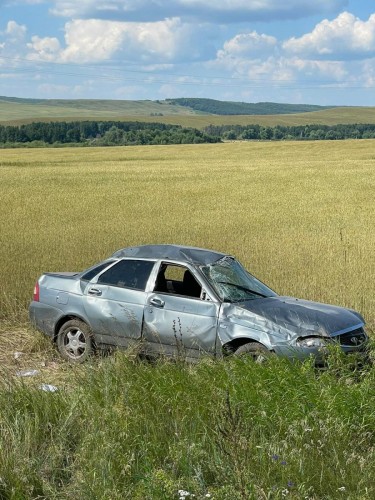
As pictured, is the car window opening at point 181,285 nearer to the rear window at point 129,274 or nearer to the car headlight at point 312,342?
the rear window at point 129,274

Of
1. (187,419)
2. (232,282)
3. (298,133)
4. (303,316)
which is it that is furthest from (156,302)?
(298,133)

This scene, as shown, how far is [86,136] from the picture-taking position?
412 feet

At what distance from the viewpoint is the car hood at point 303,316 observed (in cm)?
817

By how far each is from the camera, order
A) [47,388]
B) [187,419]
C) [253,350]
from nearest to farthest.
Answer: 1. [187,419]
2. [47,388]
3. [253,350]

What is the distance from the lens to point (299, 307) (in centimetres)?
870

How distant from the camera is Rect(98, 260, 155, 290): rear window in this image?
9.45 metres

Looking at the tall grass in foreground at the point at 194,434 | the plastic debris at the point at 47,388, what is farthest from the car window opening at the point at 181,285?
the plastic debris at the point at 47,388

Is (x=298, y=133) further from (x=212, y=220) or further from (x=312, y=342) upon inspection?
(x=312, y=342)

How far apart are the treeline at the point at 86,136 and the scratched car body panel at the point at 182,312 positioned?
9485cm

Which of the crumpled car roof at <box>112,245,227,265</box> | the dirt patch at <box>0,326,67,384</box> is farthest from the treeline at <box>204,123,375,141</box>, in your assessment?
the crumpled car roof at <box>112,245,227,265</box>

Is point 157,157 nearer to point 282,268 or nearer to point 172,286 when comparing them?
point 282,268

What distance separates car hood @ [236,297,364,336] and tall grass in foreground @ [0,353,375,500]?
107 cm

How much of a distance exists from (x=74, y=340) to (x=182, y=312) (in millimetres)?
1507

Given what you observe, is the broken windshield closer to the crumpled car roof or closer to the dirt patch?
the crumpled car roof
